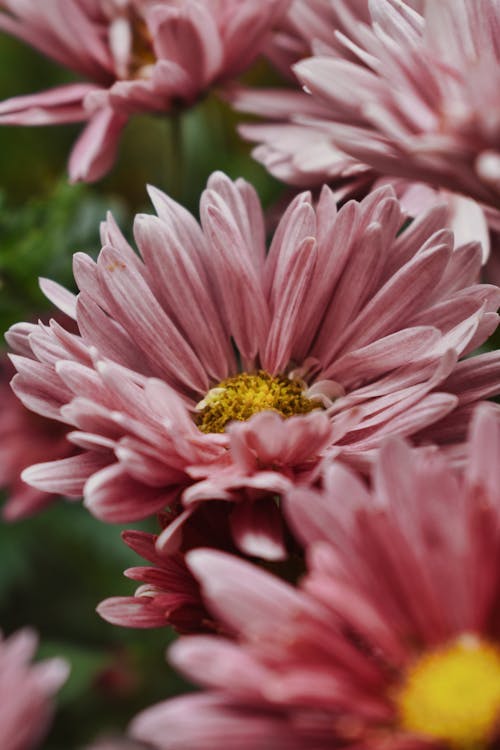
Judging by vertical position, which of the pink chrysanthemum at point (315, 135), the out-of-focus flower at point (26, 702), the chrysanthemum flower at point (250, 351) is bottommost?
the out-of-focus flower at point (26, 702)

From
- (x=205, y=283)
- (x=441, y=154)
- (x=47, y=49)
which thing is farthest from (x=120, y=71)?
(x=441, y=154)

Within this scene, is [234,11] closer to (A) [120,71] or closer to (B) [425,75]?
(A) [120,71]

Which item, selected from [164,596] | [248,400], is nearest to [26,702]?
[164,596]

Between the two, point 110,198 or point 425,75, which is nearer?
point 425,75

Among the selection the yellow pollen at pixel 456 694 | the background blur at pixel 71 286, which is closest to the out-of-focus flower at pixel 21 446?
the background blur at pixel 71 286

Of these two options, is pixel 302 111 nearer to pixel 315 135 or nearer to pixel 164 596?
pixel 315 135

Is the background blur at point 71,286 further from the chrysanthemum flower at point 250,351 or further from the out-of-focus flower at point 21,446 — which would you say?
the chrysanthemum flower at point 250,351

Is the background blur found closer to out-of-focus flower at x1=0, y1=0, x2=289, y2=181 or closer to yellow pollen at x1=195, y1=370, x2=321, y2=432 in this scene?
out-of-focus flower at x1=0, y1=0, x2=289, y2=181
